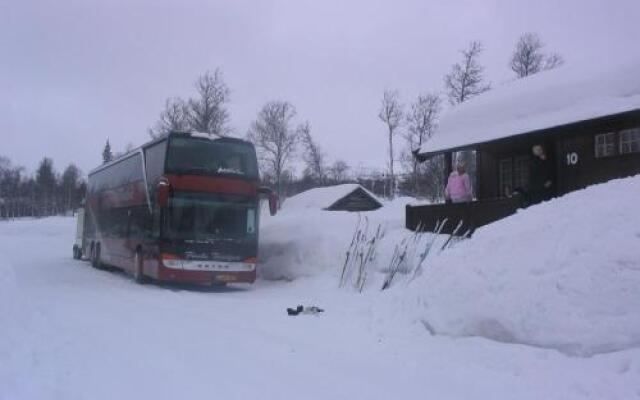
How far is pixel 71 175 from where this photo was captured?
417 ft

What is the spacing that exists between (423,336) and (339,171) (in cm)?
8464

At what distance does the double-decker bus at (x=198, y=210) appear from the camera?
61.3 ft

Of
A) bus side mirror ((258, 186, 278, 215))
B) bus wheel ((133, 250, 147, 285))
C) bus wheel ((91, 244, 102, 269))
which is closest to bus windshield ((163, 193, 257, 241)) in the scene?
bus side mirror ((258, 186, 278, 215))

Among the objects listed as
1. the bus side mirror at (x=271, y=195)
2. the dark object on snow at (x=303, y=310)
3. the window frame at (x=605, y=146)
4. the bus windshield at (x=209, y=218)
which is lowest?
the dark object on snow at (x=303, y=310)

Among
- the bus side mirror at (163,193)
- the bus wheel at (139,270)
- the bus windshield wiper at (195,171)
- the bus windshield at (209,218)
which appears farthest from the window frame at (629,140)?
the bus wheel at (139,270)

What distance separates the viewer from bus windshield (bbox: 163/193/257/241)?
18688 mm

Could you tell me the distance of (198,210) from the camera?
1891cm

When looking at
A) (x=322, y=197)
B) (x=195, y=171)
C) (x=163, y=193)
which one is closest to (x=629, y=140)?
(x=195, y=171)

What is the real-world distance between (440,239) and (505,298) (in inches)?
291

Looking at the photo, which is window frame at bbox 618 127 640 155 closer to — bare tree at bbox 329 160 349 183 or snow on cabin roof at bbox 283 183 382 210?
snow on cabin roof at bbox 283 183 382 210

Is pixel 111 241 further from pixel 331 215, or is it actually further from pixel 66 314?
pixel 66 314

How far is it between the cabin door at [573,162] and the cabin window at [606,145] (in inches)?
10.8

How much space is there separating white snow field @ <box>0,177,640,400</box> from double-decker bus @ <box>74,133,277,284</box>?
176 inches

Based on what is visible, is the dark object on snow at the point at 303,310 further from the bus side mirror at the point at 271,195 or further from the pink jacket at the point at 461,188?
the bus side mirror at the point at 271,195
